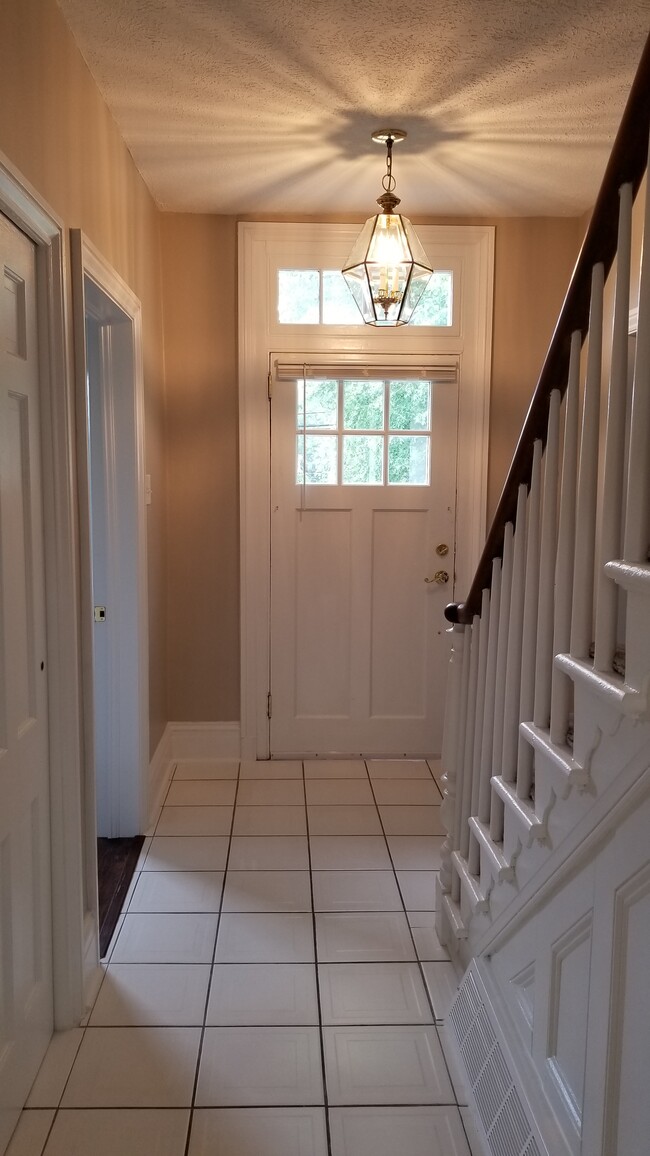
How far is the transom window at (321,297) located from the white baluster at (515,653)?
7.39 ft

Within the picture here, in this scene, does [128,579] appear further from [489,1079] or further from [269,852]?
[489,1079]

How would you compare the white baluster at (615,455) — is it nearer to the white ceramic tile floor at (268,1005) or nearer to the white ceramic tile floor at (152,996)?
the white ceramic tile floor at (268,1005)

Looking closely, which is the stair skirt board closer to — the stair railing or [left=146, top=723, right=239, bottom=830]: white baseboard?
the stair railing

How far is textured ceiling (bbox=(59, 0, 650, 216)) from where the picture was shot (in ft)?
7.06

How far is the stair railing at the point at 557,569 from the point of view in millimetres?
1301

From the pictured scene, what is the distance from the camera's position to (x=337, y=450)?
12.8 ft

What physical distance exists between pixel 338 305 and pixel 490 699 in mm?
2370

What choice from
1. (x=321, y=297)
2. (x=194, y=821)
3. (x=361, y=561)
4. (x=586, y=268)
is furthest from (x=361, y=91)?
(x=194, y=821)

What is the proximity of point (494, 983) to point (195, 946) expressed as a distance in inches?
38.6

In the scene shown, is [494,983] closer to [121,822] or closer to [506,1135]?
[506,1135]

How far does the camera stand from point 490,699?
6.90 ft

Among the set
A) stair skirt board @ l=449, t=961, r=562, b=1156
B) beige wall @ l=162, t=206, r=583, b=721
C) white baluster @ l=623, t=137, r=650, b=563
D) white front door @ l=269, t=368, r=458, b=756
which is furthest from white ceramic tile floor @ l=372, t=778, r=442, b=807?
white baluster @ l=623, t=137, r=650, b=563

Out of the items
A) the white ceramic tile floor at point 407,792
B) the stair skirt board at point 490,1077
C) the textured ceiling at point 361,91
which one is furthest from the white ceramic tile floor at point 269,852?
the textured ceiling at point 361,91

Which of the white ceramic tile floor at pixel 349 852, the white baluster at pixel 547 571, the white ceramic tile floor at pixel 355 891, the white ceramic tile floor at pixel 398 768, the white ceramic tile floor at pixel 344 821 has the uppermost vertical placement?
the white baluster at pixel 547 571
